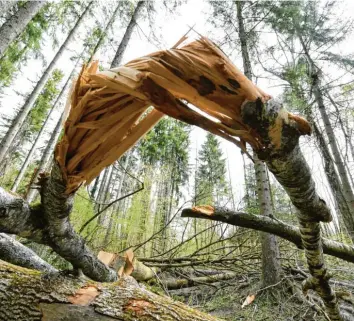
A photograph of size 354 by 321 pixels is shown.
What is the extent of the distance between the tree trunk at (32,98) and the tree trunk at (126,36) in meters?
2.53

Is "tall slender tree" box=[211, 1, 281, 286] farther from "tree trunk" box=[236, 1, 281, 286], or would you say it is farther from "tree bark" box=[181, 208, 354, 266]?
"tree bark" box=[181, 208, 354, 266]

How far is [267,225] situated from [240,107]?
2.89 feet

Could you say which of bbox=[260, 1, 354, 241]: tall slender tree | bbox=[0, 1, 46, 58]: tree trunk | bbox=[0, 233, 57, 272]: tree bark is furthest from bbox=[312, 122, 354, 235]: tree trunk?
bbox=[0, 1, 46, 58]: tree trunk

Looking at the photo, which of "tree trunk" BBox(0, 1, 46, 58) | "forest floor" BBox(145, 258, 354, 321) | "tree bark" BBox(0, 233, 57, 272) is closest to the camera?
"tree bark" BBox(0, 233, 57, 272)

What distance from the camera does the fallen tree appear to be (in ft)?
1.87

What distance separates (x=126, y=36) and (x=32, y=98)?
141 inches

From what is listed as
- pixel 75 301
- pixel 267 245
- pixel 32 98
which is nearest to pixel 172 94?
pixel 75 301

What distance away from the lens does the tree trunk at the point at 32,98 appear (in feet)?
23.7

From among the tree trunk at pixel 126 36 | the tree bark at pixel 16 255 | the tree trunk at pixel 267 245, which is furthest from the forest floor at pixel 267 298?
the tree trunk at pixel 126 36

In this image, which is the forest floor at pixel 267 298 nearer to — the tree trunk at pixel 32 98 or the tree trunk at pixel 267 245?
the tree trunk at pixel 267 245

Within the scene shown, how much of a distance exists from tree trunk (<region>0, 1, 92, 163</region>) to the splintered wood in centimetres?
760

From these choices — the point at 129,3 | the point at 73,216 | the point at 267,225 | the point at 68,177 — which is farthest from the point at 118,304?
the point at 129,3

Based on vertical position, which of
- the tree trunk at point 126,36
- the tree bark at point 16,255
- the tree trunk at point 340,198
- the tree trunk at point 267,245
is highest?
the tree trunk at point 126,36

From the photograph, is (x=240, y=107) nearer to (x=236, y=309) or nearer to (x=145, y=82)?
(x=145, y=82)
